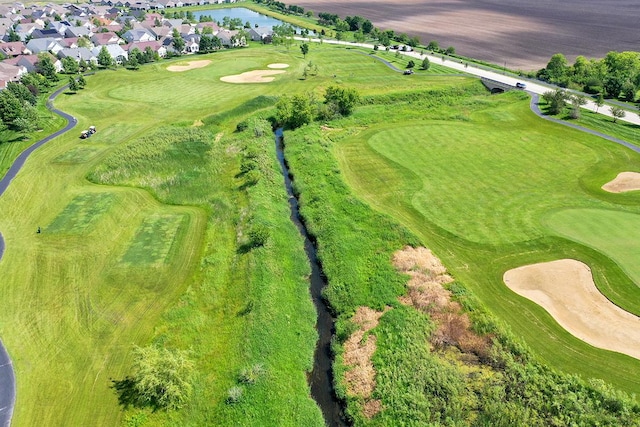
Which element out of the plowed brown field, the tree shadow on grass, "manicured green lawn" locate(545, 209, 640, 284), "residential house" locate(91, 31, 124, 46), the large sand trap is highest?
the plowed brown field

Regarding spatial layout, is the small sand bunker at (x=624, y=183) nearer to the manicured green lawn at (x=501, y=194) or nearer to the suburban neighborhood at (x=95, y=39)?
the manicured green lawn at (x=501, y=194)

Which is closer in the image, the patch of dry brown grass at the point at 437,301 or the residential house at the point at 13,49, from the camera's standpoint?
the patch of dry brown grass at the point at 437,301

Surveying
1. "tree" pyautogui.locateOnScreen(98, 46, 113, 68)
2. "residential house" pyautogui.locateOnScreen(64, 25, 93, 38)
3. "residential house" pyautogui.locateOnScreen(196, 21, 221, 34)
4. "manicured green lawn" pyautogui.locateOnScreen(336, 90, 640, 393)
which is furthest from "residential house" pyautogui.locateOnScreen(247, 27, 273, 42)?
"manicured green lawn" pyautogui.locateOnScreen(336, 90, 640, 393)

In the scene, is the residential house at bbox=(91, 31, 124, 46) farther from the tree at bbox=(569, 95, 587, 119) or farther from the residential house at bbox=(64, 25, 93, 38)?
the tree at bbox=(569, 95, 587, 119)

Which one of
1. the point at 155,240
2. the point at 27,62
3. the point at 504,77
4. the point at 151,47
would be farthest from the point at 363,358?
the point at 151,47

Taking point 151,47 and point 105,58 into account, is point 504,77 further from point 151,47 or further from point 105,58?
point 105,58

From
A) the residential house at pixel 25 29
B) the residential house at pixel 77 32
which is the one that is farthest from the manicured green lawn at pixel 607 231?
the residential house at pixel 25 29
